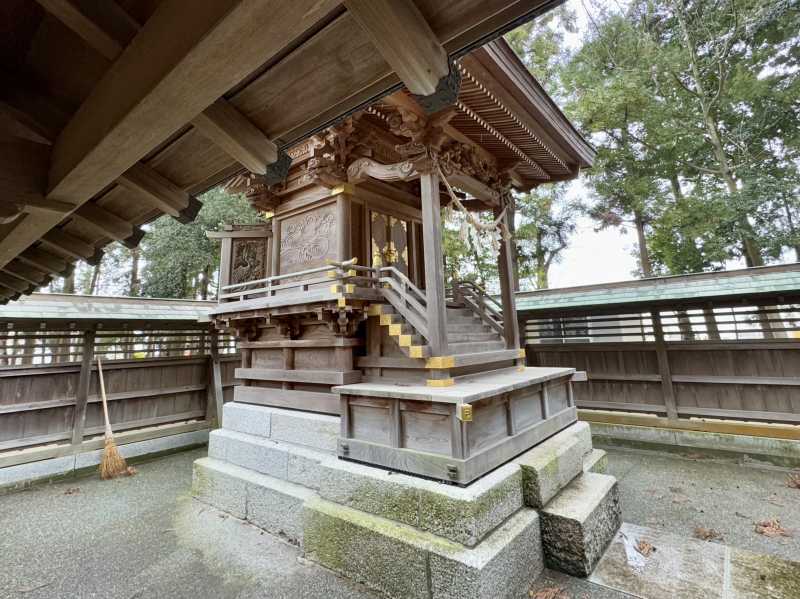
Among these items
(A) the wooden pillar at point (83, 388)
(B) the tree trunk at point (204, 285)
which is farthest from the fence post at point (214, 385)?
(B) the tree trunk at point (204, 285)

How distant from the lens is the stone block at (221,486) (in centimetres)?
468

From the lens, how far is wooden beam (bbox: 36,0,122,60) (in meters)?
0.83

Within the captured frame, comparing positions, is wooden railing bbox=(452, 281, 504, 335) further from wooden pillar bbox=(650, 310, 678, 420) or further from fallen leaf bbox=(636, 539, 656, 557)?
fallen leaf bbox=(636, 539, 656, 557)

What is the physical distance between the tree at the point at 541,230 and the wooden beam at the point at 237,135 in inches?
539

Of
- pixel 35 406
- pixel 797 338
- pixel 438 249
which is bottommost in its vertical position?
pixel 35 406

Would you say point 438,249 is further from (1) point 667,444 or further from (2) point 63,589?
(1) point 667,444

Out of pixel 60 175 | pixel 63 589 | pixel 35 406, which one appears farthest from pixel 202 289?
pixel 60 175

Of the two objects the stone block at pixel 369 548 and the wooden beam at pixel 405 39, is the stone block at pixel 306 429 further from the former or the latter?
the wooden beam at pixel 405 39

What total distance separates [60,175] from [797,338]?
358 inches

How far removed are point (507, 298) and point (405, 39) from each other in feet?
18.0

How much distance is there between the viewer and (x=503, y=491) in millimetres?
3246

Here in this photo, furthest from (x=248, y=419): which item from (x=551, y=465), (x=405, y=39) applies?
(x=405, y=39)

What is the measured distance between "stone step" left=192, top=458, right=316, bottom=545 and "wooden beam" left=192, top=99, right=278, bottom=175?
3797 mm

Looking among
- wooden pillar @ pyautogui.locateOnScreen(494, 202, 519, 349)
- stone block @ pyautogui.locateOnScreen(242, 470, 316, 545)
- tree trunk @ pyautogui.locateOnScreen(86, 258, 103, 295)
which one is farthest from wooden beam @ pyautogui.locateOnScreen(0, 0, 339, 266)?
tree trunk @ pyautogui.locateOnScreen(86, 258, 103, 295)
